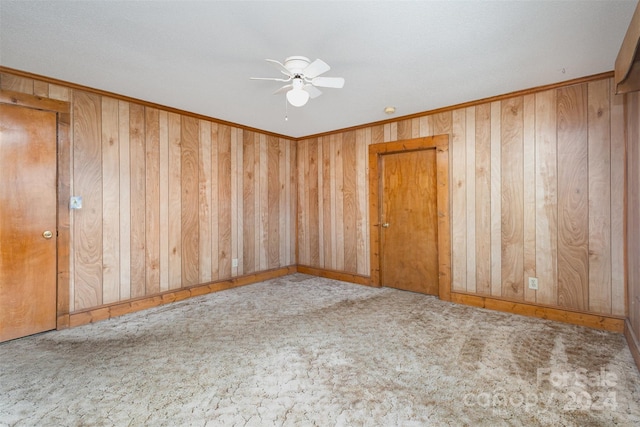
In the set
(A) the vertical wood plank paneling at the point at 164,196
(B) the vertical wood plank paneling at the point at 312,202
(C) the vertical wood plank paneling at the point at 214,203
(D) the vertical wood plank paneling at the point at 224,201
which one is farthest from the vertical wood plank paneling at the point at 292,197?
(A) the vertical wood plank paneling at the point at 164,196

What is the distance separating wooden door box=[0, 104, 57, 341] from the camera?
2.72 metres

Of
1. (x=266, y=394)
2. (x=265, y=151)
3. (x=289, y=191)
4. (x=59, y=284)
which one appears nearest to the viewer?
(x=266, y=394)

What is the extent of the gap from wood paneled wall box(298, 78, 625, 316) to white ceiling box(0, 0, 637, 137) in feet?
1.14

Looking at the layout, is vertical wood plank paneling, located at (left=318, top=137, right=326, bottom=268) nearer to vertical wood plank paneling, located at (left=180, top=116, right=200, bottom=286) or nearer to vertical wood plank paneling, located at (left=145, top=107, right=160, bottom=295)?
vertical wood plank paneling, located at (left=180, top=116, right=200, bottom=286)

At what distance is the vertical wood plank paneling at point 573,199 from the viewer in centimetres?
301

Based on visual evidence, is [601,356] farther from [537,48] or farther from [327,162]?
[327,162]

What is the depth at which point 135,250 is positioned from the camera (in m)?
3.55

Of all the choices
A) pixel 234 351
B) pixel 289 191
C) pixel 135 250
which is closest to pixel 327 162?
pixel 289 191

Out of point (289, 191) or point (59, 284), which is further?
point (289, 191)

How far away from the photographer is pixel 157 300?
370 centimetres

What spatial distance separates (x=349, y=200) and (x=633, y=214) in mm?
3134

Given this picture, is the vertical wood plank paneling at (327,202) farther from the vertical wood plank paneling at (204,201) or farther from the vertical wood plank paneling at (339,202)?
the vertical wood plank paneling at (204,201)

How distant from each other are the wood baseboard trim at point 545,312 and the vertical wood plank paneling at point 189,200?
3378 millimetres

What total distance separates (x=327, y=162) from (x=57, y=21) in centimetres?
362
